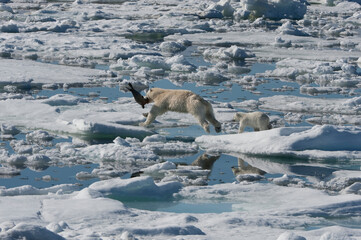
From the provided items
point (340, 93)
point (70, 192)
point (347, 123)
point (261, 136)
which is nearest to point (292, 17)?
point (340, 93)

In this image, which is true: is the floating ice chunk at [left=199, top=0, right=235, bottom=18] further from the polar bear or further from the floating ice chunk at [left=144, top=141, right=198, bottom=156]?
the floating ice chunk at [left=144, top=141, right=198, bottom=156]

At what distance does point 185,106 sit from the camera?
9.05 meters

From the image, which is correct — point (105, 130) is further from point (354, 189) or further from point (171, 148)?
point (354, 189)

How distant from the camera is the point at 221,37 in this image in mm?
20750

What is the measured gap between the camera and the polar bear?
352 inches

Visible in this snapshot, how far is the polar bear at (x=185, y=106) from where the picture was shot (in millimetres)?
8930

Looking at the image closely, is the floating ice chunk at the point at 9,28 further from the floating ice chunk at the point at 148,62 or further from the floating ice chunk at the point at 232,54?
the floating ice chunk at the point at 148,62

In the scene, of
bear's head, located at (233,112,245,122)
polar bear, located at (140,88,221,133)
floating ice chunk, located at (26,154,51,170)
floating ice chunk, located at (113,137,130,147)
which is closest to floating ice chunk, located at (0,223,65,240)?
floating ice chunk, located at (26,154,51,170)

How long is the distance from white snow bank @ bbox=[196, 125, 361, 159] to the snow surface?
13mm

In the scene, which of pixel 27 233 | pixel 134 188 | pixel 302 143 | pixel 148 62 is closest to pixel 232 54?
pixel 148 62

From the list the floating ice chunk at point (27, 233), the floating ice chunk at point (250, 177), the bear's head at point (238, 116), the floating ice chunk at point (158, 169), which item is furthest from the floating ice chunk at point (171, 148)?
the floating ice chunk at point (27, 233)

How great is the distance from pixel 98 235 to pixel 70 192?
1.81 m

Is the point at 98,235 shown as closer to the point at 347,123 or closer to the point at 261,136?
the point at 261,136

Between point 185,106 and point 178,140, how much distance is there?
19.1 inches
